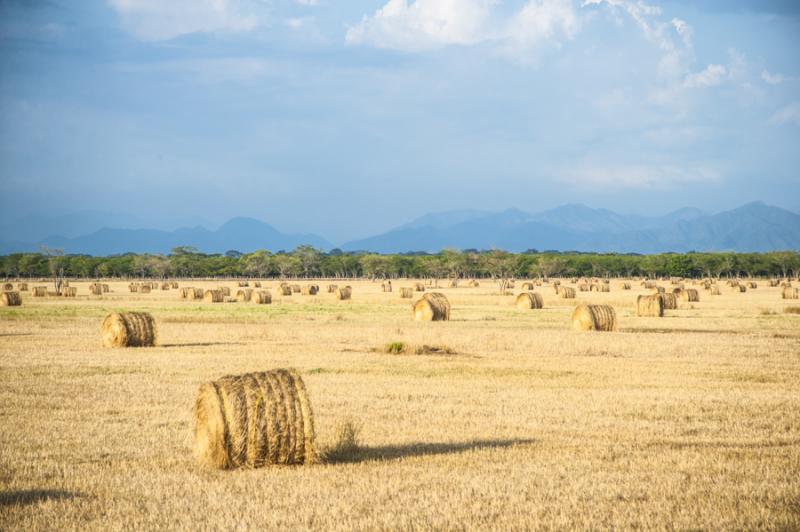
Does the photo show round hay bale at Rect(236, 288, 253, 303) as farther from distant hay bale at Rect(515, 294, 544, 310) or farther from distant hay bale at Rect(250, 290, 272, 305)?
distant hay bale at Rect(515, 294, 544, 310)

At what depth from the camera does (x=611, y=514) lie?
9.97 metres

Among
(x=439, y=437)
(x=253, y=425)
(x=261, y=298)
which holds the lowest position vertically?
(x=439, y=437)

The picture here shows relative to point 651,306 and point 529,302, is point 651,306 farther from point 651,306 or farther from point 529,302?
point 529,302

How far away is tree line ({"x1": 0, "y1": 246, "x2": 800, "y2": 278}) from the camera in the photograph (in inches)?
6245

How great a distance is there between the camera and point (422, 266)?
17862 centimetres

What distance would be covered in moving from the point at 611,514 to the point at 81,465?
22.7 feet

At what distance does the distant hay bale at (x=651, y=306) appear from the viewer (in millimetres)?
43250

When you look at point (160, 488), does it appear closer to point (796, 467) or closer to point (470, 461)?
point (470, 461)

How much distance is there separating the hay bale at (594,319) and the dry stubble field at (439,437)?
3.89m

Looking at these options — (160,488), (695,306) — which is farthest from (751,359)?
(695,306)

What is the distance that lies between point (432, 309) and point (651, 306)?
1065 centimetres

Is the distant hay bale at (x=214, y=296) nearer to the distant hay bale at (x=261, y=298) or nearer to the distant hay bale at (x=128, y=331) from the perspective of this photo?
the distant hay bale at (x=261, y=298)

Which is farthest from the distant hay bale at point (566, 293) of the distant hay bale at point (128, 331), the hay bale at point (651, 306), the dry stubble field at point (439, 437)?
the distant hay bale at point (128, 331)

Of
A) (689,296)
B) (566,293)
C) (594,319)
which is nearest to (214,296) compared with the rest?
(566,293)
